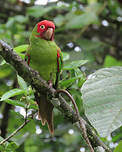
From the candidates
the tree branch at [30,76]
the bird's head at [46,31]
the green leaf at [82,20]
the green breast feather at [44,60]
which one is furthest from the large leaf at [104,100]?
the green leaf at [82,20]

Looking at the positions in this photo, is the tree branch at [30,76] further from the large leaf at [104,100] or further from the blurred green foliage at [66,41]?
the blurred green foliage at [66,41]

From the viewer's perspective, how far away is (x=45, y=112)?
185 cm

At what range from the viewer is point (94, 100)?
1.09 m

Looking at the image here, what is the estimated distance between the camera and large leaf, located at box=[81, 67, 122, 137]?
3.26 feet

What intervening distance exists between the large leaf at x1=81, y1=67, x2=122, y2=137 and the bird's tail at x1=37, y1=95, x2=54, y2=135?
67cm

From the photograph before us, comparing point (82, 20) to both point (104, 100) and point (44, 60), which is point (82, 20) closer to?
point (44, 60)

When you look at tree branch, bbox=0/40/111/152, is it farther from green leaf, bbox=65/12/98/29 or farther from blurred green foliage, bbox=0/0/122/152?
green leaf, bbox=65/12/98/29

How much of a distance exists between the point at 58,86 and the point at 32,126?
0.93 feet

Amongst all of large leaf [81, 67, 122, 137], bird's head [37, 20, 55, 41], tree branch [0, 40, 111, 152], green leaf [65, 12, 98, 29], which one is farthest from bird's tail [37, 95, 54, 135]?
green leaf [65, 12, 98, 29]

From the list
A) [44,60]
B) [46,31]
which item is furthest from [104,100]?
[46,31]

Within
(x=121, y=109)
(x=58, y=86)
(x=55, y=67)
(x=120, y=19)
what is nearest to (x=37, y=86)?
(x=58, y=86)

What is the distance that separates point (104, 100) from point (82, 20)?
6.98ft

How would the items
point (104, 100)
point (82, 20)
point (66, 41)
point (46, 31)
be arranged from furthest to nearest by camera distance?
point (66, 41) → point (82, 20) → point (46, 31) → point (104, 100)

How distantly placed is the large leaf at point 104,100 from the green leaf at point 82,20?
1.90 metres
